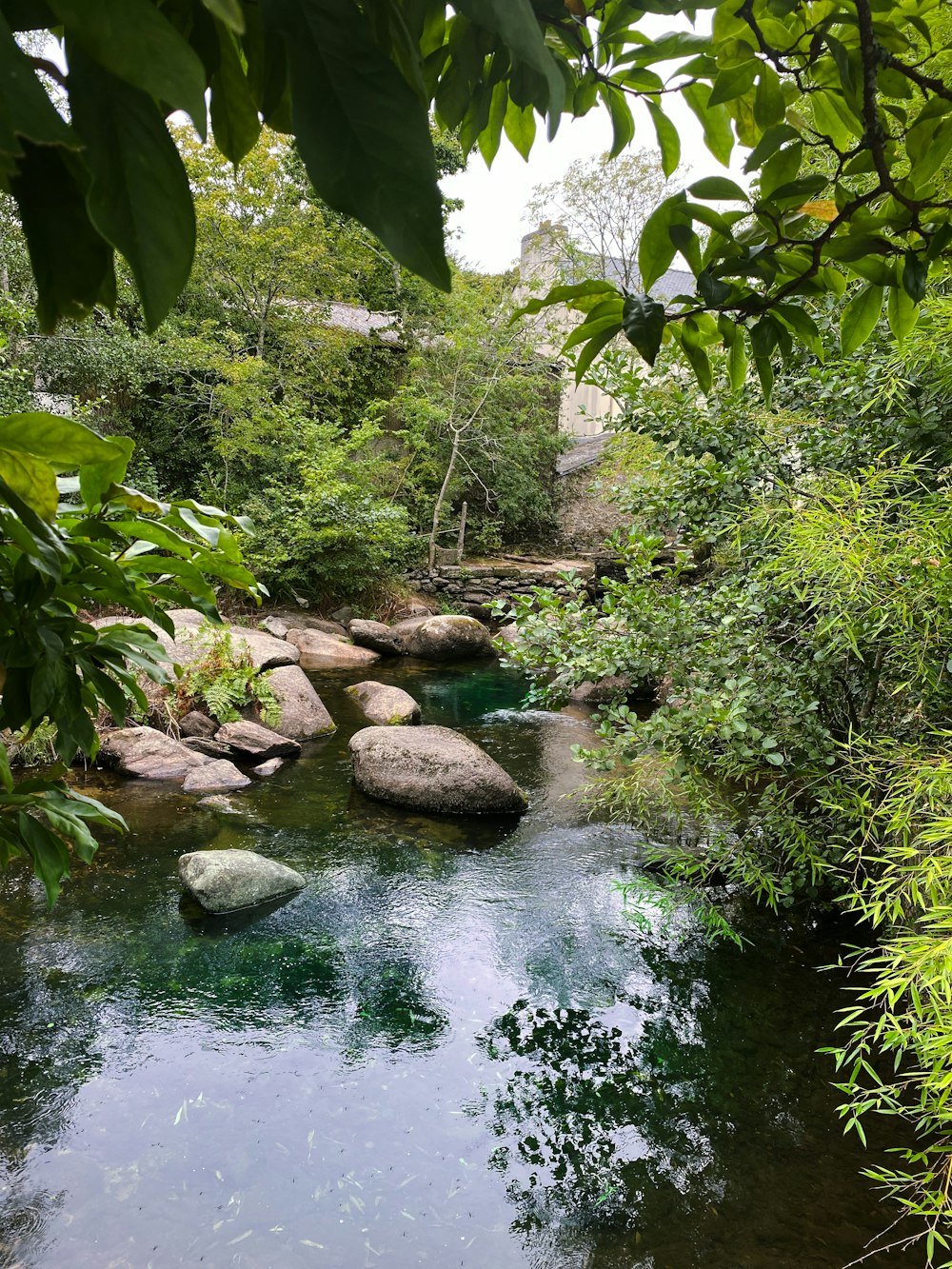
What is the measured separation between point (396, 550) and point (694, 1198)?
464 inches

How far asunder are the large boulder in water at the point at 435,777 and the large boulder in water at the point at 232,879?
4.54 ft

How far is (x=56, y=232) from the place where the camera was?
0.34 m

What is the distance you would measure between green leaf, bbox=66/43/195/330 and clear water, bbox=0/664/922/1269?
3.04 m

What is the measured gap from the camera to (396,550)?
1374 centimetres

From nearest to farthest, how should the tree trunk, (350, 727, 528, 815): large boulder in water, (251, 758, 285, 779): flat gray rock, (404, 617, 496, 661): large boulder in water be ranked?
(350, 727, 528, 815): large boulder in water
(251, 758, 285, 779): flat gray rock
(404, 617, 496, 661): large boulder in water
the tree trunk

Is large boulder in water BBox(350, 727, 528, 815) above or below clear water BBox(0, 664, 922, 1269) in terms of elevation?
above

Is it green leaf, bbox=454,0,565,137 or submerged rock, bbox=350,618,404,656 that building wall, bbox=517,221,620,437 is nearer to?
submerged rock, bbox=350,618,404,656

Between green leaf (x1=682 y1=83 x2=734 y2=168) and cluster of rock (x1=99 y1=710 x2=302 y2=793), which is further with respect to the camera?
cluster of rock (x1=99 y1=710 x2=302 y2=793)

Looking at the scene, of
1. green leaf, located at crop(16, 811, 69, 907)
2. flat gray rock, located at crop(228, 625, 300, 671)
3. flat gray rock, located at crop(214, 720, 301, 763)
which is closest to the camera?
green leaf, located at crop(16, 811, 69, 907)

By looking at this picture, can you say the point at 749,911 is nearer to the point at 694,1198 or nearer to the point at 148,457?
the point at 694,1198

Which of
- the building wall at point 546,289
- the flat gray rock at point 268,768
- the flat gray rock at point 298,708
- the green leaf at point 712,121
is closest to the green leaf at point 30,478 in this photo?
the green leaf at point 712,121

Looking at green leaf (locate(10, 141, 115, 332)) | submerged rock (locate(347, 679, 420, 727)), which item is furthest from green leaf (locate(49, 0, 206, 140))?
submerged rock (locate(347, 679, 420, 727))

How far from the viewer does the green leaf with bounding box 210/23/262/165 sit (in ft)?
1.32

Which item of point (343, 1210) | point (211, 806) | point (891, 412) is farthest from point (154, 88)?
point (211, 806)
